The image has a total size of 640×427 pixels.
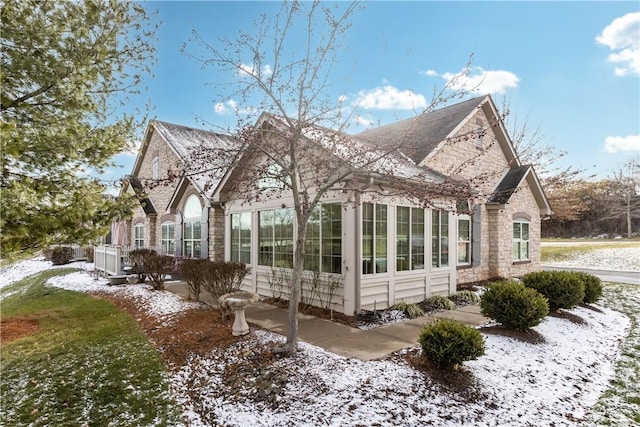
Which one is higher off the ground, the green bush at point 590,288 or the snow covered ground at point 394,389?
the green bush at point 590,288

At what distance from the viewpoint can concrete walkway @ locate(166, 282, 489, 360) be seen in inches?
222

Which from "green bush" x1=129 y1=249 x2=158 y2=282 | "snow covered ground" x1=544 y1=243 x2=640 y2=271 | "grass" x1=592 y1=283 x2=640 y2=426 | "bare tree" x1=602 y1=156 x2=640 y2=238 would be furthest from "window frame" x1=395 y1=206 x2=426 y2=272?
"bare tree" x1=602 y1=156 x2=640 y2=238

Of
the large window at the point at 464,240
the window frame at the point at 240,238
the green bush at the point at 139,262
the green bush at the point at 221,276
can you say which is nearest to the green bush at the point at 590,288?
the large window at the point at 464,240

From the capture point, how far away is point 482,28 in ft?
26.8

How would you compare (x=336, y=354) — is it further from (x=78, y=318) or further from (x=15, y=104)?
(x=78, y=318)

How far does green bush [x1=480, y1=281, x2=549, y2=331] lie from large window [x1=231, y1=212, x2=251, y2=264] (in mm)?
6777

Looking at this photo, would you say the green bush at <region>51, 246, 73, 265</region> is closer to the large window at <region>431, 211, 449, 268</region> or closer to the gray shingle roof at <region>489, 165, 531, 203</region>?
the large window at <region>431, 211, 449, 268</region>

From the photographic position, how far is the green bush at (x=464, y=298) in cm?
944

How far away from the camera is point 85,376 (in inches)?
201

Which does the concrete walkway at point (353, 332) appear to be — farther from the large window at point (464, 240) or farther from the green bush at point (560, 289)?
the large window at point (464, 240)

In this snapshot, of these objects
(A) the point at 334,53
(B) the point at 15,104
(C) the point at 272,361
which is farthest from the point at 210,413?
(A) the point at 334,53

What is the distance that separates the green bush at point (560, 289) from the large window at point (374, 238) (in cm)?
388

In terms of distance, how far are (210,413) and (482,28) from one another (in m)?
9.57

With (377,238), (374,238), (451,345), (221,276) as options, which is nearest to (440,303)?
(377,238)
